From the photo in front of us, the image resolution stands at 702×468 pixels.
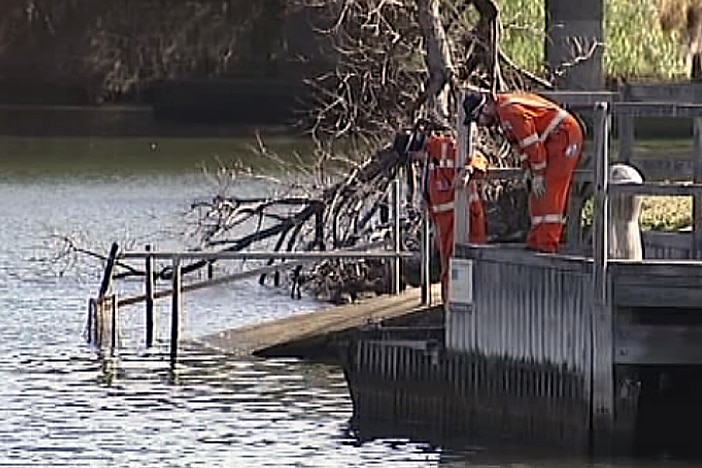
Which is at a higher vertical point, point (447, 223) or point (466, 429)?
point (447, 223)

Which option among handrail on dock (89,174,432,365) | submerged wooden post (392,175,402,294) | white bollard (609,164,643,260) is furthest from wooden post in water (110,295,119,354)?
white bollard (609,164,643,260)

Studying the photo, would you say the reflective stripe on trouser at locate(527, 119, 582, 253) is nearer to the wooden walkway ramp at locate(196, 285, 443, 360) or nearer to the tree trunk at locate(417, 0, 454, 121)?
the wooden walkway ramp at locate(196, 285, 443, 360)

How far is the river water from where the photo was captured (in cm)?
1612

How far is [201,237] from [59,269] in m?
1.85

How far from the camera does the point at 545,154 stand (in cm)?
1598

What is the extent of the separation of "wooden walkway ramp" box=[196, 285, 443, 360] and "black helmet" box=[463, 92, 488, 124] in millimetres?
3110

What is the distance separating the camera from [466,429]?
53.2 feet

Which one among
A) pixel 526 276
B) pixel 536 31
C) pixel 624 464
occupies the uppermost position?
pixel 536 31

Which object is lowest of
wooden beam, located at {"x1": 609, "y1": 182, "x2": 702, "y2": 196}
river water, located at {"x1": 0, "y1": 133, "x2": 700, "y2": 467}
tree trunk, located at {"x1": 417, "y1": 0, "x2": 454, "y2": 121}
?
river water, located at {"x1": 0, "y1": 133, "x2": 700, "y2": 467}

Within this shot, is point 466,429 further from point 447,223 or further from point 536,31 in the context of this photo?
point 536,31

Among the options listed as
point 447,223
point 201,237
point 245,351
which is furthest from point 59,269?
point 447,223

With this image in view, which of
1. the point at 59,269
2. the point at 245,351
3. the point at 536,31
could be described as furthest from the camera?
the point at 59,269

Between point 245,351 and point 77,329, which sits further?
point 77,329

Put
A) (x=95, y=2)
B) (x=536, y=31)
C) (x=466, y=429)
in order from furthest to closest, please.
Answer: (x=95, y=2)
(x=536, y=31)
(x=466, y=429)
